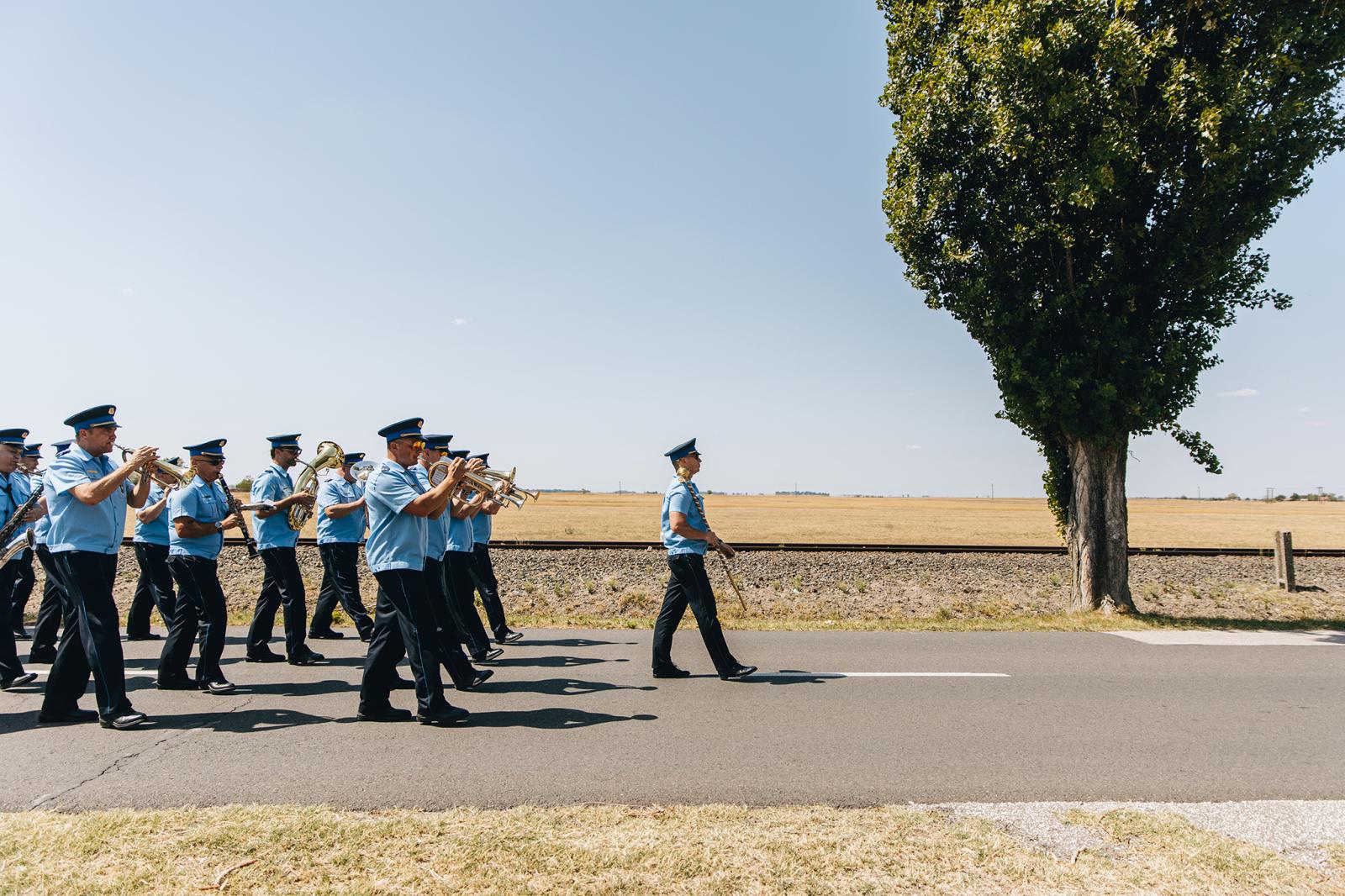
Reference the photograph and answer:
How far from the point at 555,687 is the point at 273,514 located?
143 inches

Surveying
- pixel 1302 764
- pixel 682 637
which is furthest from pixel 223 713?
pixel 1302 764

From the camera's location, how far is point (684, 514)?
7.19m

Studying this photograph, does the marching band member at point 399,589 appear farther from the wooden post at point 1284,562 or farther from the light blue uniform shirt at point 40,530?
the wooden post at point 1284,562

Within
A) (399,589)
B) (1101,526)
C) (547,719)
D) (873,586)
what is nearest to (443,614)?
(399,589)

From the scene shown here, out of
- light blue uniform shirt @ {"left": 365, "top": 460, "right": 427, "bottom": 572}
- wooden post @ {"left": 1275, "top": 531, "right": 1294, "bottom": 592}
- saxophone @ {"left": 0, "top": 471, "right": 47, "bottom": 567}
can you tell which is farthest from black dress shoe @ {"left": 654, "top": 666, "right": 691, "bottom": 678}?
wooden post @ {"left": 1275, "top": 531, "right": 1294, "bottom": 592}

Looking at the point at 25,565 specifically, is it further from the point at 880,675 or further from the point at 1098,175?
the point at 1098,175

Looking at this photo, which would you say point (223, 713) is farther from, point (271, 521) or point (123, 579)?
point (123, 579)

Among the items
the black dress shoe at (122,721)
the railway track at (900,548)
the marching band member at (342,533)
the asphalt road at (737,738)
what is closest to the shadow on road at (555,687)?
the asphalt road at (737,738)

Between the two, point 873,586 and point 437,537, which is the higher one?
point 437,537

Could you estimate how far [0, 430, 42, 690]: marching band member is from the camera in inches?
269

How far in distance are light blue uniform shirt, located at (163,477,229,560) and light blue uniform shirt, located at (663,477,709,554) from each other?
3.95m

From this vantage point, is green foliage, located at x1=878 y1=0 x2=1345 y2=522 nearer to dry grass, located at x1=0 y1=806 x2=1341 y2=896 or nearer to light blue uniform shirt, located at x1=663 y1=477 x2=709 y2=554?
light blue uniform shirt, located at x1=663 y1=477 x2=709 y2=554

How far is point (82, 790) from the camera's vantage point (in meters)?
4.29

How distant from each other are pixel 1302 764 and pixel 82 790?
7.07 metres
